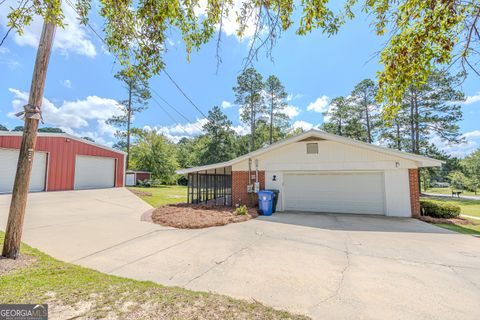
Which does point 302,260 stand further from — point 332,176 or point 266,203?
point 332,176

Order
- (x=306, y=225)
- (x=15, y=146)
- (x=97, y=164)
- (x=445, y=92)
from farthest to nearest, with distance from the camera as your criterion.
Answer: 1. (x=445, y=92)
2. (x=97, y=164)
3. (x=15, y=146)
4. (x=306, y=225)

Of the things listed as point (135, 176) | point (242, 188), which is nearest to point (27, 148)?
point (242, 188)

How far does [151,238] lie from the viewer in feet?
19.4

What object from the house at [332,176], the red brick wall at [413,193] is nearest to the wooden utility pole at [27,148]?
the house at [332,176]

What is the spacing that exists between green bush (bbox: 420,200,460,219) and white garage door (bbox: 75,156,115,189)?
20.8 meters

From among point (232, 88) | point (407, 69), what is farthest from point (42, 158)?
point (232, 88)

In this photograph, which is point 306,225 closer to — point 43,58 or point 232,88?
point 43,58

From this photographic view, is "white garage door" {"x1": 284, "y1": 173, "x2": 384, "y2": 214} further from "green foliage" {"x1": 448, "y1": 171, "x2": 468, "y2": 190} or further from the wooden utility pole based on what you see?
"green foliage" {"x1": 448, "y1": 171, "x2": 468, "y2": 190}

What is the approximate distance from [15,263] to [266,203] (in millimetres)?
8005

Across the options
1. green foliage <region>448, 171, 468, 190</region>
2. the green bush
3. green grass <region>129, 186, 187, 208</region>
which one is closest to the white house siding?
the green bush

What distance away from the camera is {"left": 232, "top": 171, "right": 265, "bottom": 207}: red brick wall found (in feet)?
36.5

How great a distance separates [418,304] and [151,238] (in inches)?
226

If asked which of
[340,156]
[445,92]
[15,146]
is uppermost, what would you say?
[445,92]

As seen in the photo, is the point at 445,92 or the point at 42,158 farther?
the point at 445,92
